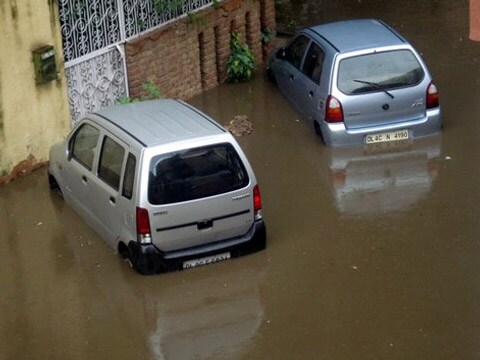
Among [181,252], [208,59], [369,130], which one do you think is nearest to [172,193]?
[181,252]

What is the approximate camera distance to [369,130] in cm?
1423

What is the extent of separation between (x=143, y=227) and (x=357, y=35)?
554 cm

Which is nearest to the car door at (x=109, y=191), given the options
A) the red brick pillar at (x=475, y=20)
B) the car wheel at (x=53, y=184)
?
the car wheel at (x=53, y=184)

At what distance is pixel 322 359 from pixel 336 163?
15.8ft

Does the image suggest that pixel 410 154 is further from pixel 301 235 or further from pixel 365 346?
pixel 365 346

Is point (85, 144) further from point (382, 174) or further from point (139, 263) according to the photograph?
point (382, 174)

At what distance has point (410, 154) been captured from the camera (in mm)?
14148

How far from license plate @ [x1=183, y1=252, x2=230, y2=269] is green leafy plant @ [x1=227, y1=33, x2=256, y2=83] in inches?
253

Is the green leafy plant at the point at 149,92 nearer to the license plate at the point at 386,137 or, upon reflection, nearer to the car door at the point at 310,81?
the car door at the point at 310,81

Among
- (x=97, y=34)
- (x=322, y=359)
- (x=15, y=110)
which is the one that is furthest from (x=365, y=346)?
(x=97, y=34)

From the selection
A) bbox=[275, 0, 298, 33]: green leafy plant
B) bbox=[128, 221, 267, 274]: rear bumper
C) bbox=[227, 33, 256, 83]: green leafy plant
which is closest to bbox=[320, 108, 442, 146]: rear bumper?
bbox=[227, 33, 256, 83]: green leafy plant

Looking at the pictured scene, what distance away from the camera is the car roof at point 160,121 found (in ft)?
36.3

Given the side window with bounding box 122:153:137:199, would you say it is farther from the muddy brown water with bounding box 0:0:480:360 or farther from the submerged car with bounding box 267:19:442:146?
the submerged car with bounding box 267:19:442:146

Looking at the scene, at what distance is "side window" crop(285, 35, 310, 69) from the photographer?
15.7 meters
